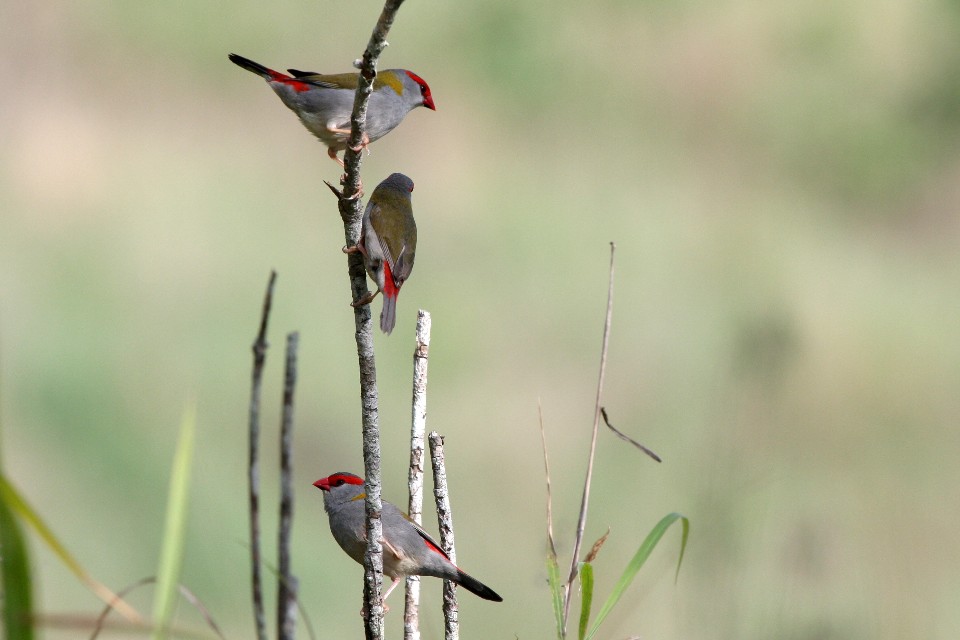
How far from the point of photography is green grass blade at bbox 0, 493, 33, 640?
1.01m

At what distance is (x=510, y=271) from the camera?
25.1 ft

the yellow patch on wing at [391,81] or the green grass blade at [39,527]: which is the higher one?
the yellow patch on wing at [391,81]

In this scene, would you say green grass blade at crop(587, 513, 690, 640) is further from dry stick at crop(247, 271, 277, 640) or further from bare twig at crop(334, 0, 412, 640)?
dry stick at crop(247, 271, 277, 640)

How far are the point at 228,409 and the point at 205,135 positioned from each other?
2.49 metres

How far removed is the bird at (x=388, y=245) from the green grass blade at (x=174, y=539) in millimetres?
869

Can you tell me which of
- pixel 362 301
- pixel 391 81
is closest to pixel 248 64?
pixel 391 81

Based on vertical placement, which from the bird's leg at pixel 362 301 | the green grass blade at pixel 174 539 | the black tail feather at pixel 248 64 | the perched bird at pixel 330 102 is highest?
the black tail feather at pixel 248 64

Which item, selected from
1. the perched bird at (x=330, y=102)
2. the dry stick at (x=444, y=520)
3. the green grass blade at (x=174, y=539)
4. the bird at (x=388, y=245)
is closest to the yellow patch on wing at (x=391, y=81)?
the perched bird at (x=330, y=102)

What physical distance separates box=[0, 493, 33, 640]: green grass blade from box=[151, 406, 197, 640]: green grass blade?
15cm

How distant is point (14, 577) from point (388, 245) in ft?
4.82

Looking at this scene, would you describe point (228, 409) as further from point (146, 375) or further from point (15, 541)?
point (15, 541)

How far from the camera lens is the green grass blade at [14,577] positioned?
1015 millimetres

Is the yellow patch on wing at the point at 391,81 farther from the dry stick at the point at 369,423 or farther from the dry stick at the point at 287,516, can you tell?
the dry stick at the point at 287,516

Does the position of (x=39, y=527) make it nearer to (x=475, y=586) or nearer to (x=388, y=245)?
(x=475, y=586)
